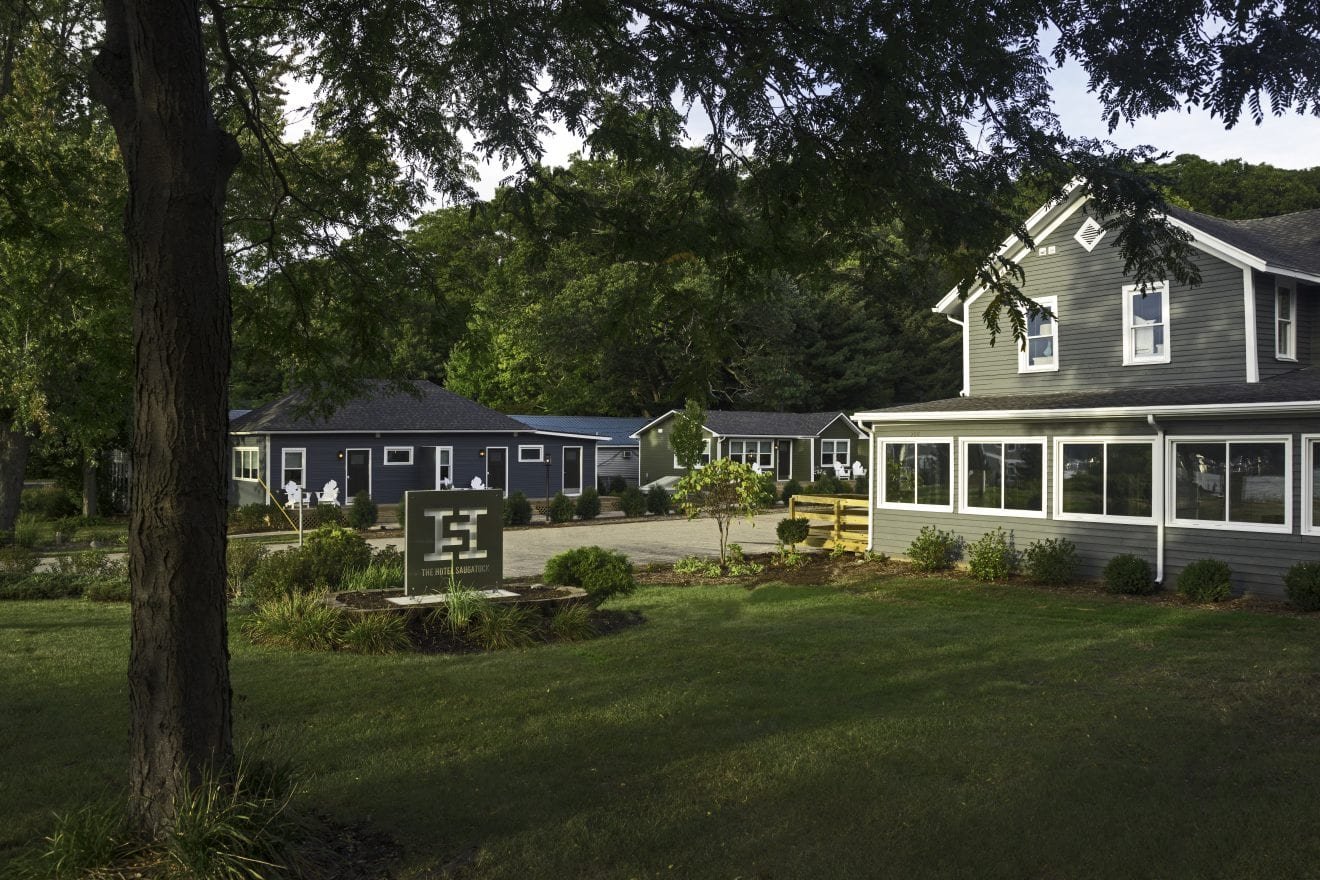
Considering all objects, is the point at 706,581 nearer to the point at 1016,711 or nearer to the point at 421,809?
the point at 1016,711

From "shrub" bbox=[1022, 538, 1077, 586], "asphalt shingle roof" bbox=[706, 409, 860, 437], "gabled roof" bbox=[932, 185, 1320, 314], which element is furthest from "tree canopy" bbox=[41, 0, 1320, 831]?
"asphalt shingle roof" bbox=[706, 409, 860, 437]

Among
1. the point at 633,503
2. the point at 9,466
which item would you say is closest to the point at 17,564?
the point at 9,466

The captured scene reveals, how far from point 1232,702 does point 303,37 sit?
9418 mm

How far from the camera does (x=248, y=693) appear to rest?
889 centimetres

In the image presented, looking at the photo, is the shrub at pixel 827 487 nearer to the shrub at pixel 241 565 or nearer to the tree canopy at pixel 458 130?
the shrub at pixel 241 565

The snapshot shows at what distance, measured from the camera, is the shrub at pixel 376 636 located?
1090 centimetres

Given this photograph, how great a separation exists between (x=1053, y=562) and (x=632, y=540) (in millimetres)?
12382

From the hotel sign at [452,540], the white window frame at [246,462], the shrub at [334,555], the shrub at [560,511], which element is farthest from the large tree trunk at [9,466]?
the hotel sign at [452,540]

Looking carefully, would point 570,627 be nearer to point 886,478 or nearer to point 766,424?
point 886,478

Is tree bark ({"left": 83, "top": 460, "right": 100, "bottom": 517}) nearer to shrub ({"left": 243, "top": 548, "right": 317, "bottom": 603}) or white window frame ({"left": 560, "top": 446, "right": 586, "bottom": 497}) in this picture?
white window frame ({"left": 560, "top": 446, "right": 586, "bottom": 497})

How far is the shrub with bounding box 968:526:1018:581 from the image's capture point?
59.6 feet

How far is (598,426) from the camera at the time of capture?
49031 mm

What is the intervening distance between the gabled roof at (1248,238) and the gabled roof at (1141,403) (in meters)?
1.90

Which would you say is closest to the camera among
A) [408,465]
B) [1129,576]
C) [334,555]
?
[334,555]
